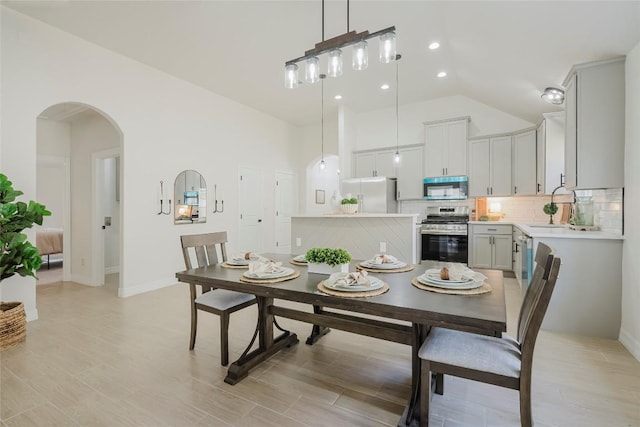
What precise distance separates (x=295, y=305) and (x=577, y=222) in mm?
3392

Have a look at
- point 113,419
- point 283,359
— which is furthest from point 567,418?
point 113,419

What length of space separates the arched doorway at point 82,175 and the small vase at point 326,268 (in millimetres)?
3923

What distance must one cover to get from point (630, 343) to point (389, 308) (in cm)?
250

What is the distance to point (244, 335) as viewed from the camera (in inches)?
109

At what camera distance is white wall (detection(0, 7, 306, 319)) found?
3.10 m

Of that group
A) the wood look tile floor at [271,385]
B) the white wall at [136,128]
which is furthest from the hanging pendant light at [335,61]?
the white wall at [136,128]

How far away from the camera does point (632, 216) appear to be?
8.03 ft

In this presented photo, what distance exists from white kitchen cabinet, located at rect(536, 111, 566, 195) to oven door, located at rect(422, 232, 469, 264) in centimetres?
146

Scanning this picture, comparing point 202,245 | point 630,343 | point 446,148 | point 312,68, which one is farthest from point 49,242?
point 630,343

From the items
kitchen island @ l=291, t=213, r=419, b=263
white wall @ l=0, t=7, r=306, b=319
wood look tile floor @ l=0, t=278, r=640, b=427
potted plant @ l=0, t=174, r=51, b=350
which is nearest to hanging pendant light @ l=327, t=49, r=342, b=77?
wood look tile floor @ l=0, t=278, r=640, b=427

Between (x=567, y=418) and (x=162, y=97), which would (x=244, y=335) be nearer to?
(x=567, y=418)

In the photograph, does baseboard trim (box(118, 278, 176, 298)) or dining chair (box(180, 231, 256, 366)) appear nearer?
dining chair (box(180, 231, 256, 366))

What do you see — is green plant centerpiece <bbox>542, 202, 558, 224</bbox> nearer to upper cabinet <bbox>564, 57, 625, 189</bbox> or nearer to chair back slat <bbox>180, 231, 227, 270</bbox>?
upper cabinet <bbox>564, 57, 625, 189</bbox>

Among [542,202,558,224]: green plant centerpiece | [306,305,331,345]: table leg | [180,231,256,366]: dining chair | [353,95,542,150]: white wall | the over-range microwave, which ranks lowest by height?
[306,305,331,345]: table leg
